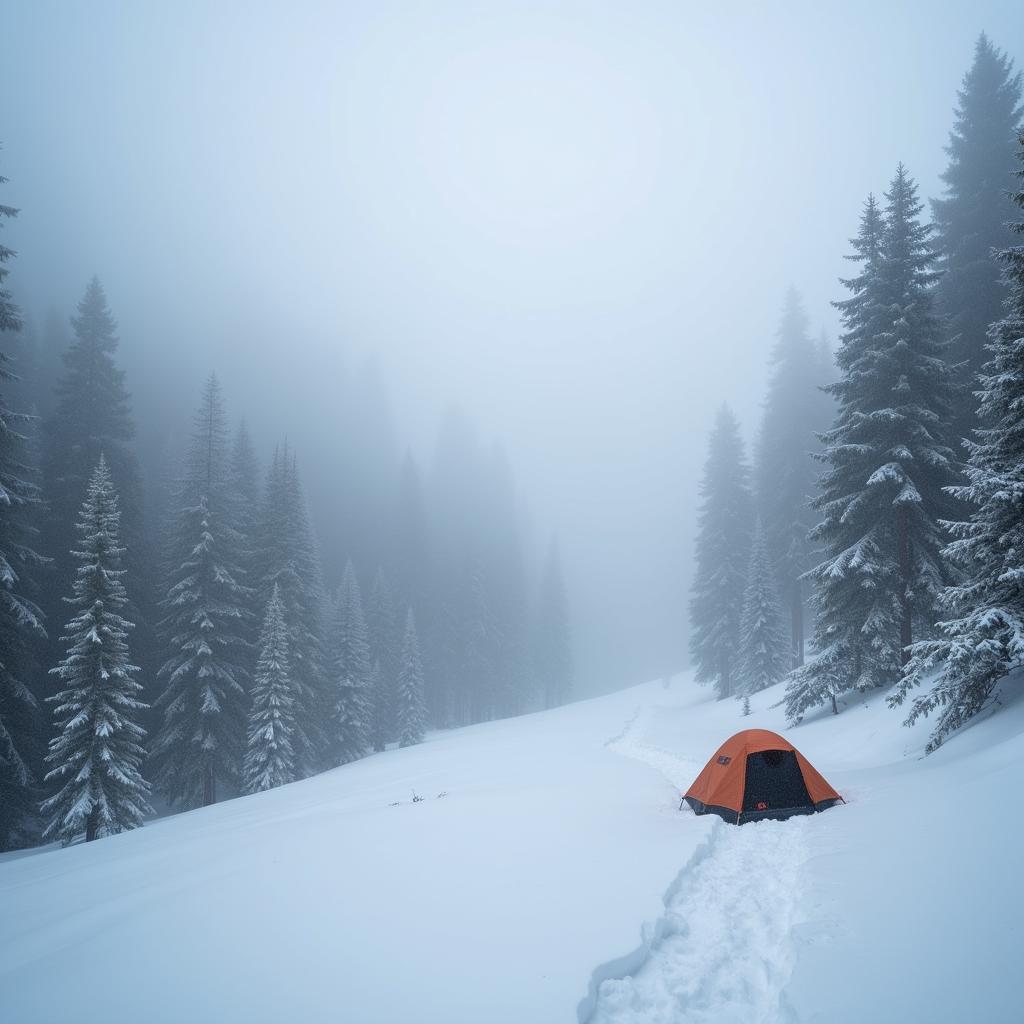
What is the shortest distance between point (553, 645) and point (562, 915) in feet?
183

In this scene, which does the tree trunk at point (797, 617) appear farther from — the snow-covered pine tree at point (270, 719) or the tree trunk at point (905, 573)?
the snow-covered pine tree at point (270, 719)

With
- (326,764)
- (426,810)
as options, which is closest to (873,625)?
(426,810)

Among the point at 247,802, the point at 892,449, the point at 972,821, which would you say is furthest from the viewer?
the point at 247,802

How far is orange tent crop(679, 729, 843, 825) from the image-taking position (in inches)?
386

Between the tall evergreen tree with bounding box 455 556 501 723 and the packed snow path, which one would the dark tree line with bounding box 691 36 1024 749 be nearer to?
the packed snow path

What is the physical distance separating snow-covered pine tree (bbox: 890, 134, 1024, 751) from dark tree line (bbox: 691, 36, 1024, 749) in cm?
3

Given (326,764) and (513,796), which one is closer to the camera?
(513,796)

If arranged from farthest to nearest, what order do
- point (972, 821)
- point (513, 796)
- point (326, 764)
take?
point (326, 764) < point (513, 796) < point (972, 821)

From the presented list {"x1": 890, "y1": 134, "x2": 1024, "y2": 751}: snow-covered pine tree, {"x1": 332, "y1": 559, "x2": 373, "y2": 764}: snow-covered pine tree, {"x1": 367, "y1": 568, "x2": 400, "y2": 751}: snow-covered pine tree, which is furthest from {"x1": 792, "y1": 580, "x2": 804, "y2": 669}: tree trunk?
{"x1": 367, "y1": 568, "x2": 400, "y2": 751}: snow-covered pine tree

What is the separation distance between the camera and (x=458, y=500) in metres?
92.6

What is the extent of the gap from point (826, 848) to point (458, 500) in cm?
8630

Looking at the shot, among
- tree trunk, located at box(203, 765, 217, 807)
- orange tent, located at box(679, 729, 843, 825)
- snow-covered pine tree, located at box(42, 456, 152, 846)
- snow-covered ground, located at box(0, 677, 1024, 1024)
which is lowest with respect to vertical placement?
tree trunk, located at box(203, 765, 217, 807)

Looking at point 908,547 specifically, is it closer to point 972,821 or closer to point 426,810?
point 972,821

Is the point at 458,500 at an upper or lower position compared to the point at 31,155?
lower
